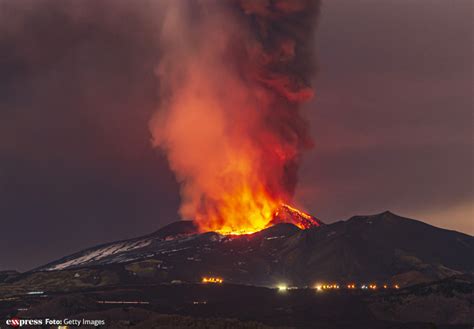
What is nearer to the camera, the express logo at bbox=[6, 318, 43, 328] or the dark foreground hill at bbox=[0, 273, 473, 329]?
the dark foreground hill at bbox=[0, 273, 473, 329]

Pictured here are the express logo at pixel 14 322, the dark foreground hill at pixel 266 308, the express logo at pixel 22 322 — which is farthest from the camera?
→ the express logo at pixel 14 322

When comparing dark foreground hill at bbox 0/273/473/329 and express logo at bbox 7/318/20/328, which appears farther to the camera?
express logo at bbox 7/318/20/328

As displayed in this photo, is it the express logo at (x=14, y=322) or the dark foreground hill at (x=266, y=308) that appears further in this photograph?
the express logo at (x=14, y=322)

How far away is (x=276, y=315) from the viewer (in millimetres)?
142125

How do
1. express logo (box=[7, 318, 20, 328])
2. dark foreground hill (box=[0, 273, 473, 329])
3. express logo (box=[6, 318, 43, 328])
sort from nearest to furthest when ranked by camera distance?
dark foreground hill (box=[0, 273, 473, 329])
express logo (box=[6, 318, 43, 328])
express logo (box=[7, 318, 20, 328])

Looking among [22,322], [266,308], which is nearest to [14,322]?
[22,322]

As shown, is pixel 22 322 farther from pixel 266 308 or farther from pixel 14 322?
pixel 266 308

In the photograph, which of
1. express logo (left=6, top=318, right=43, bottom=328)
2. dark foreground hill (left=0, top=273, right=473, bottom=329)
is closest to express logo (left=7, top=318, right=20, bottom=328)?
express logo (left=6, top=318, right=43, bottom=328)

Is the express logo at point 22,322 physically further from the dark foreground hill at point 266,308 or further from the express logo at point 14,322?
the dark foreground hill at point 266,308

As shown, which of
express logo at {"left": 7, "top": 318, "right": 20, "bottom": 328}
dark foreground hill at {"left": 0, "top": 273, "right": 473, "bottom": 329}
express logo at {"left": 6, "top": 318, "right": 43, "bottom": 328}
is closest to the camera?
dark foreground hill at {"left": 0, "top": 273, "right": 473, "bottom": 329}

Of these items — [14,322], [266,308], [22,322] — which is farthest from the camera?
[266,308]

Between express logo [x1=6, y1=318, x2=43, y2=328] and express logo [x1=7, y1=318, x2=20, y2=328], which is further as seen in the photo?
express logo [x1=7, y1=318, x2=20, y2=328]

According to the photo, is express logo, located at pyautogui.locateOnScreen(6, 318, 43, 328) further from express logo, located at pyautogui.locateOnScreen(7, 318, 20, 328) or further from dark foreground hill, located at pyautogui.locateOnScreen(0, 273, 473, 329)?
dark foreground hill, located at pyautogui.locateOnScreen(0, 273, 473, 329)

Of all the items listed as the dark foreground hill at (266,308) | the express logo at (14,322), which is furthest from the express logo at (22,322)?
the dark foreground hill at (266,308)
